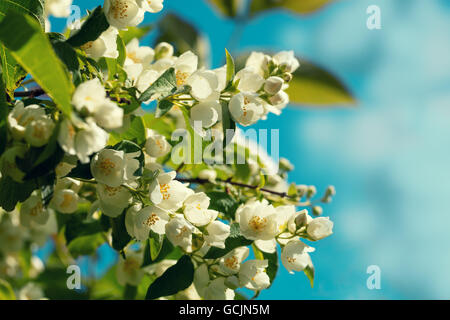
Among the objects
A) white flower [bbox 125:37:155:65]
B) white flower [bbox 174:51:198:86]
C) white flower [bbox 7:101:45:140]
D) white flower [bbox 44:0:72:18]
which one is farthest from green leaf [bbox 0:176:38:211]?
white flower [bbox 44:0:72:18]

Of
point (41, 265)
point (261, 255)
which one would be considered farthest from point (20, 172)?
point (41, 265)

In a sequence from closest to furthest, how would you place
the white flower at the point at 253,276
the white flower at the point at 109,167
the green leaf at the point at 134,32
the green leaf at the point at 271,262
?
the white flower at the point at 109,167 < the white flower at the point at 253,276 < the green leaf at the point at 271,262 < the green leaf at the point at 134,32

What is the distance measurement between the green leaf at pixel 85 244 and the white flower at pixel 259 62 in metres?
0.78

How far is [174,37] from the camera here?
3354 mm

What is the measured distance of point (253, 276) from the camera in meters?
1.28

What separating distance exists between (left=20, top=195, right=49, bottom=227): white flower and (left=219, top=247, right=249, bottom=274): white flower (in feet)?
1.76

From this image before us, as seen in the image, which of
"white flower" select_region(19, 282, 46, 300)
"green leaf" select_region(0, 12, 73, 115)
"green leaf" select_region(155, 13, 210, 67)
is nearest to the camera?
"green leaf" select_region(0, 12, 73, 115)

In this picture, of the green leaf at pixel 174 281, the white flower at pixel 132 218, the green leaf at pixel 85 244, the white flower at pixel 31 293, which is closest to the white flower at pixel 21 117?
the white flower at pixel 132 218

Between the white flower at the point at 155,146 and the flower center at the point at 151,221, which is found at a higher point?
the white flower at the point at 155,146

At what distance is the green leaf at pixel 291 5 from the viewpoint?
11.1 ft

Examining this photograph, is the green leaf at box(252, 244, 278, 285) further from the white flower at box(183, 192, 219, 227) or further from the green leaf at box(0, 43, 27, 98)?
the green leaf at box(0, 43, 27, 98)

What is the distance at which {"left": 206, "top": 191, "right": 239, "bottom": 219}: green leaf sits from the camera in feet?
4.46

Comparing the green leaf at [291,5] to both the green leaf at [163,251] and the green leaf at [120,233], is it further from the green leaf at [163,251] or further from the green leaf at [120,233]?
the green leaf at [120,233]

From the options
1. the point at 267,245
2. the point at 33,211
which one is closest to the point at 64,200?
the point at 33,211
